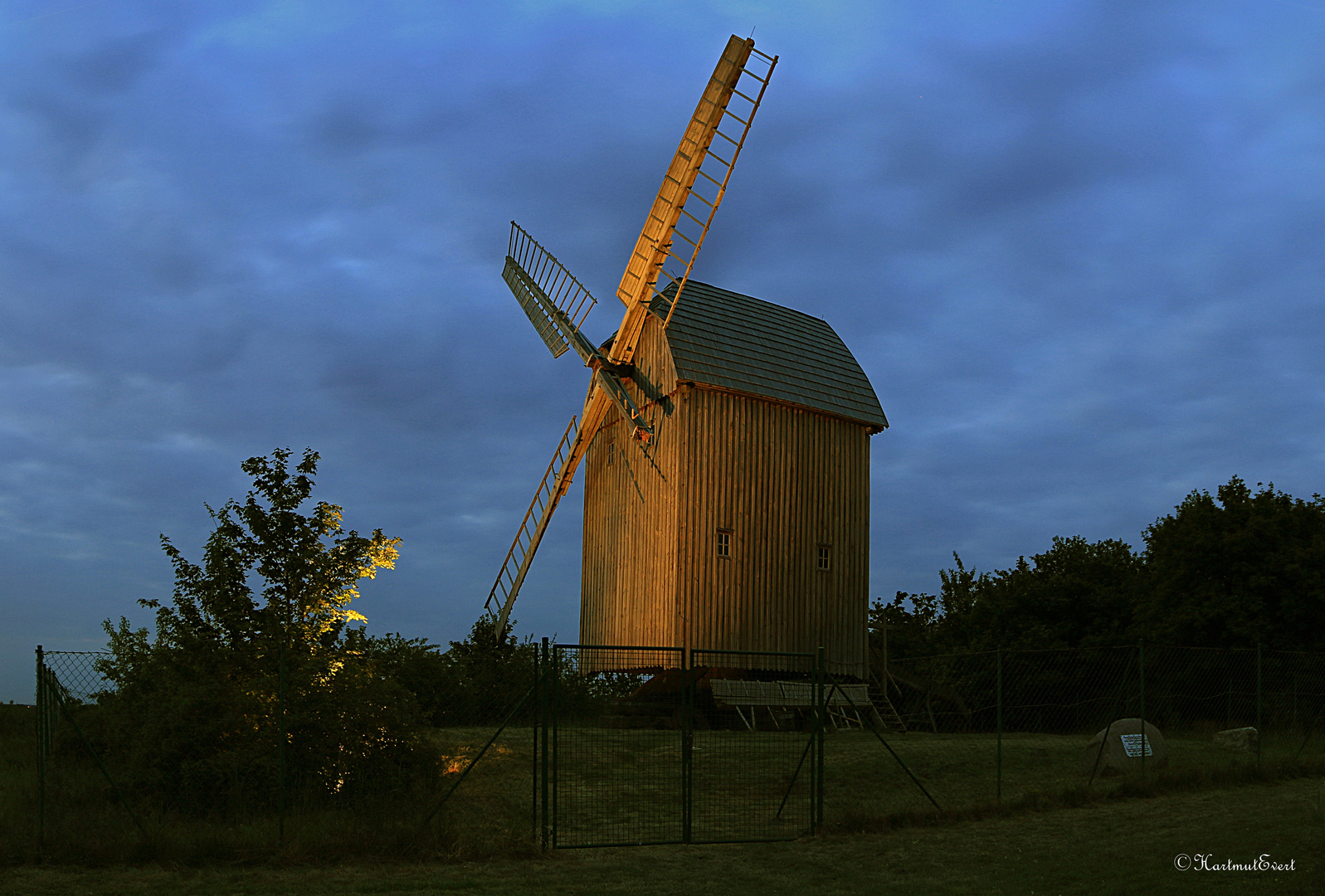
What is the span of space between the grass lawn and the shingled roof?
40.9ft

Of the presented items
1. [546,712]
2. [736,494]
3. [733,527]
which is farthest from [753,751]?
[546,712]

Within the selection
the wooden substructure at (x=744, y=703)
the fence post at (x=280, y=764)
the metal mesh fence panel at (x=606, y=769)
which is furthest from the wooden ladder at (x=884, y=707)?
the fence post at (x=280, y=764)

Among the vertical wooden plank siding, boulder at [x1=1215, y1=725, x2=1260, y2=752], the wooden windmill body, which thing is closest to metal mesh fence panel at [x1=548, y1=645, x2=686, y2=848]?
the vertical wooden plank siding

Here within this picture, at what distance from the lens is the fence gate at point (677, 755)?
13.1 metres

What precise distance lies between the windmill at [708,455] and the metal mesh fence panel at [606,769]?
2110mm

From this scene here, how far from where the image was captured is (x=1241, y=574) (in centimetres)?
2700

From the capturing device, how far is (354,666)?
1428cm

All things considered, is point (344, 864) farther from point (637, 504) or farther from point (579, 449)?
point (579, 449)

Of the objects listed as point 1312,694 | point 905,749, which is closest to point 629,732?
Answer: point 905,749

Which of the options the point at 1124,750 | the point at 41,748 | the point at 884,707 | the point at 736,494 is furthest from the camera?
the point at 884,707

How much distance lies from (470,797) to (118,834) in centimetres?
434

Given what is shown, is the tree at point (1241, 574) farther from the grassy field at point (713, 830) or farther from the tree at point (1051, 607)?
the grassy field at point (713, 830)

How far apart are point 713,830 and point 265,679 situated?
239 inches

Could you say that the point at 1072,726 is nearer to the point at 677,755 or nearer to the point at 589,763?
the point at 677,755
